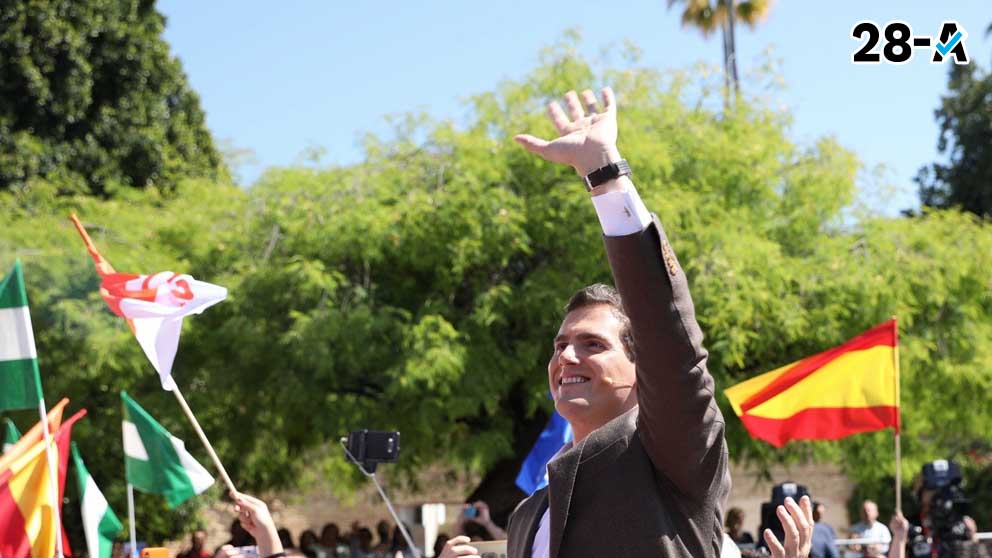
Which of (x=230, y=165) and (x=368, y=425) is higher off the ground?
(x=230, y=165)

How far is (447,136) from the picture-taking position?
16312 mm

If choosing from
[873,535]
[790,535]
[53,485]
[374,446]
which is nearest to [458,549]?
[790,535]

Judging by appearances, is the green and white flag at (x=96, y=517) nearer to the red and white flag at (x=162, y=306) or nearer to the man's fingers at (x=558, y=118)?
the red and white flag at (x=162, y=306)

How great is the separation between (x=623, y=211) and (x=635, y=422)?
45 centimetres

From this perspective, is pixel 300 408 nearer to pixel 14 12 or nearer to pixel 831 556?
pixel 831 556

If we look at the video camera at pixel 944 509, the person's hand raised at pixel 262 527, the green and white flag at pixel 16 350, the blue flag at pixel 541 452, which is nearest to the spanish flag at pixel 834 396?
the video camera at pixel 944 509

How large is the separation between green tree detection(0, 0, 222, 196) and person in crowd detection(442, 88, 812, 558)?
22091mm

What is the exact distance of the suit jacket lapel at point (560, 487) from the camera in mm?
2562

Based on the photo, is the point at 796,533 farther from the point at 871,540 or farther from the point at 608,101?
the point at 871,540

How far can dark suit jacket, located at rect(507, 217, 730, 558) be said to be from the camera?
95.0 inches

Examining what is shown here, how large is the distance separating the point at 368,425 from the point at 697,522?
43.0ft

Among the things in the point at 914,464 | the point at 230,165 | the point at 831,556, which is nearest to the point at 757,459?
the point at 914,464

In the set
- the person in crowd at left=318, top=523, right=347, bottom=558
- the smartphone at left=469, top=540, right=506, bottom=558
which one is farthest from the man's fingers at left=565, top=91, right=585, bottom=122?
the person in crowd at left=318, top=523, right=347, bottom=558

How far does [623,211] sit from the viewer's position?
2.43 meters
